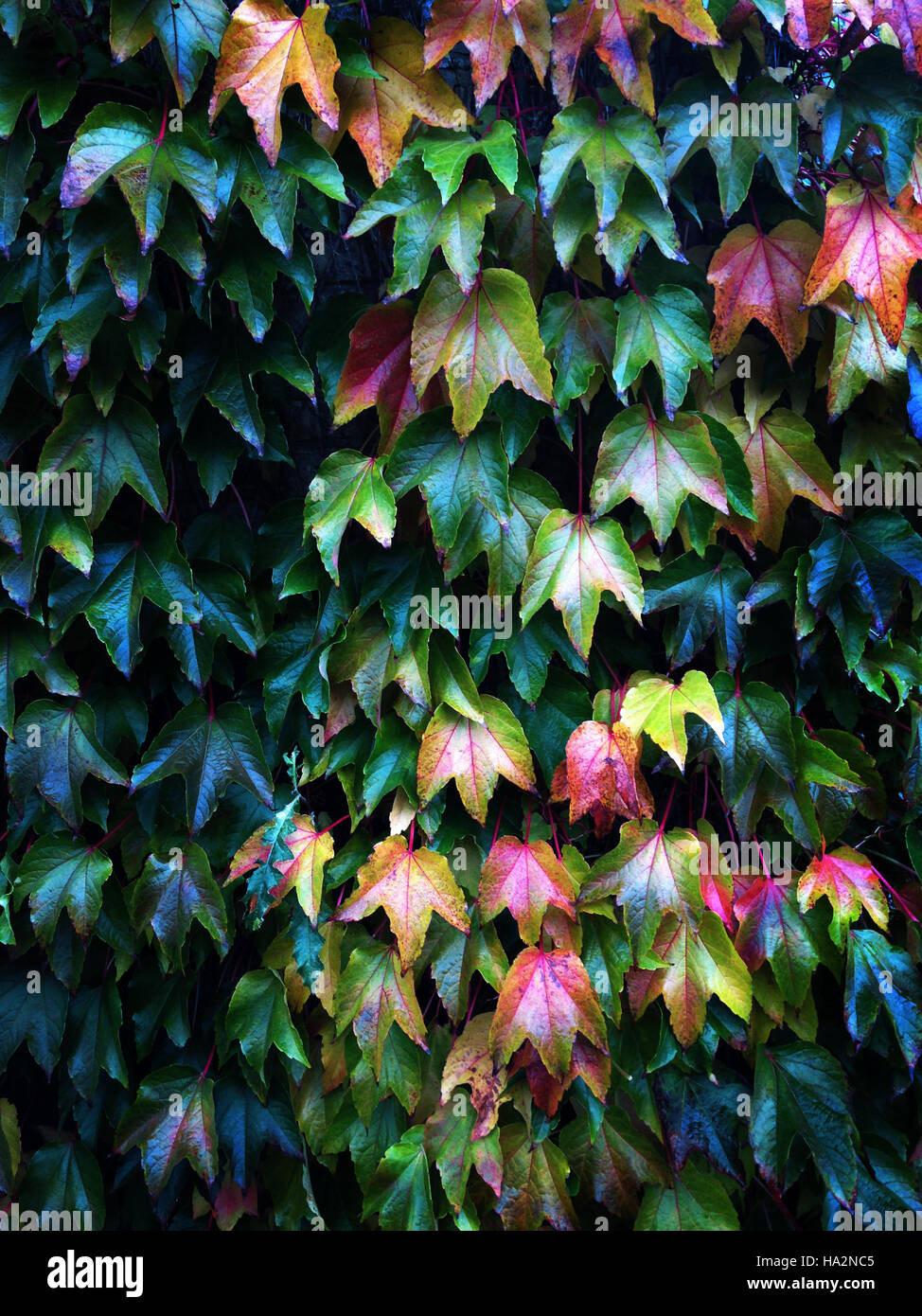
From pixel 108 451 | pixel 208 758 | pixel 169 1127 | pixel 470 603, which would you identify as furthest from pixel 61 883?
pixel 470 603

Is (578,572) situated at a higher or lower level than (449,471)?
lower

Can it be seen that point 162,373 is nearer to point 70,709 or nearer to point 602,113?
point 70,709

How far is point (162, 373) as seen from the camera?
1.67 metres

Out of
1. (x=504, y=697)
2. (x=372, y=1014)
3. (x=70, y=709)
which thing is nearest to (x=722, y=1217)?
(x=372, y=1014)

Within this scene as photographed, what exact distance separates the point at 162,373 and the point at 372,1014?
1216 mm

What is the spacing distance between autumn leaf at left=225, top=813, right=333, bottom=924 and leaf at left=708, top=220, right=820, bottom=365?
1139 millimetres

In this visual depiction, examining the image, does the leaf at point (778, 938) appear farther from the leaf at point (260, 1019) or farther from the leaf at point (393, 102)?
the leaf at point (393, 102)

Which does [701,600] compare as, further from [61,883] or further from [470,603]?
[61,883]

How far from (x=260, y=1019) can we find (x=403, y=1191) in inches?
15.8

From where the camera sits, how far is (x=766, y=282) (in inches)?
62.4

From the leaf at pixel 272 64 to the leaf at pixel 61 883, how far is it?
1253 millimetres

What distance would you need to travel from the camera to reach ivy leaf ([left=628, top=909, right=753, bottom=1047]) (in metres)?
1.60

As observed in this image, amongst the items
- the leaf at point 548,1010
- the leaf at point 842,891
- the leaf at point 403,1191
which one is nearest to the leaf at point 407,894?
the leaf at point 548,1010

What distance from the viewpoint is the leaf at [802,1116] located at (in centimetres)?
164
